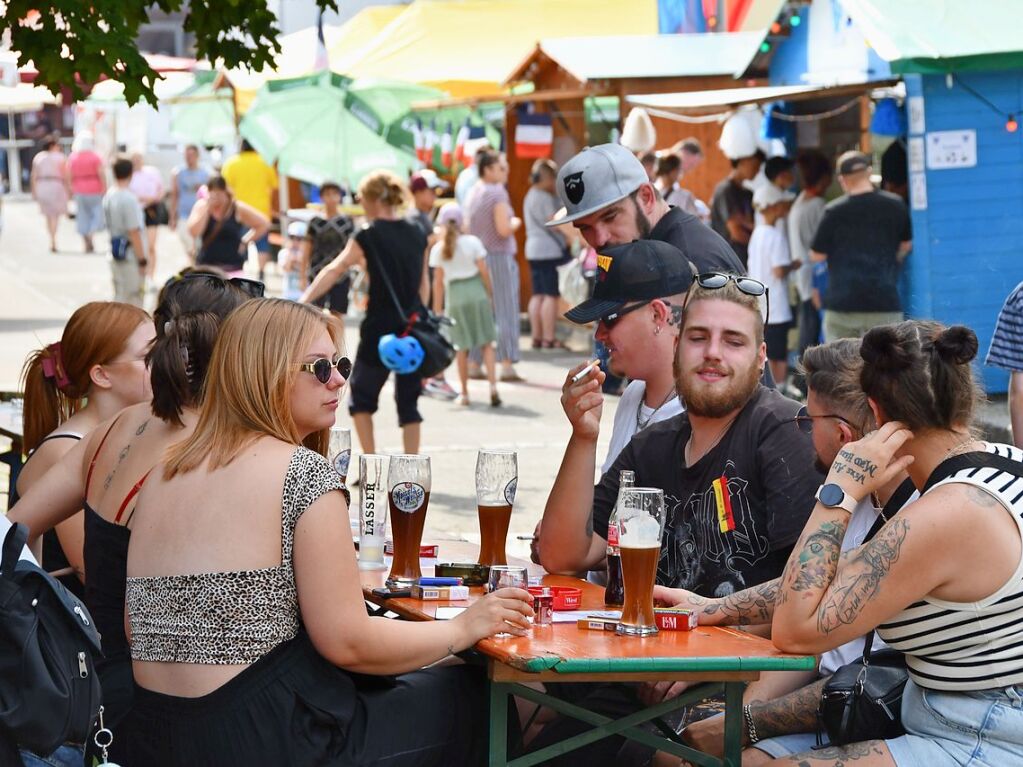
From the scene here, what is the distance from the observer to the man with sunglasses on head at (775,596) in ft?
12.5

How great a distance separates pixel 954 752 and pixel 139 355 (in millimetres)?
2949

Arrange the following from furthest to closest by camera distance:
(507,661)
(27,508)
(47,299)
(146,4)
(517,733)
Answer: (47,299) → (146,4) → (27,508) → (517,733) → (507,661)

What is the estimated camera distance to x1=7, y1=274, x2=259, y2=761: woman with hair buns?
4152 mm

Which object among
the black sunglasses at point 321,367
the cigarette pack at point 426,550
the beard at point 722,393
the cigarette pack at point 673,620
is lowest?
the cigarette pack at point 426,550

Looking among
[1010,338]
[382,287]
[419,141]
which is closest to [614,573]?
[1010,338]

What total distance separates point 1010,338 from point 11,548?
5.26 metres

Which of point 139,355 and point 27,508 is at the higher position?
point 139,355

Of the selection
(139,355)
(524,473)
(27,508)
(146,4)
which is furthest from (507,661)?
(524,473)

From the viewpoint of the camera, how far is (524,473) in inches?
425

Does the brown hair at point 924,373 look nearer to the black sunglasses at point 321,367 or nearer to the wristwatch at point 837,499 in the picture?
the wristwatch at point 837,499

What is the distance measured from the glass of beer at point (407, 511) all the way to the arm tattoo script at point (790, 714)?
3.18ft

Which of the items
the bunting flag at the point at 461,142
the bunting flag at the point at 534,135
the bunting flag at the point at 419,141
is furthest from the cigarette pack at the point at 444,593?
the bunting flag at the point at 461,142

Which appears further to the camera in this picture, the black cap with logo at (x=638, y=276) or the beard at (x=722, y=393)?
the black cap with logo at (x=638, y=276)

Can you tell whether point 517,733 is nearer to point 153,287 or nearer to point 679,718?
point 679,718
